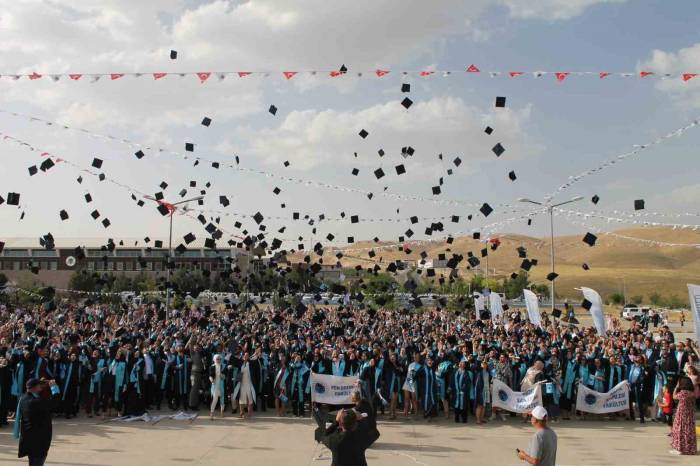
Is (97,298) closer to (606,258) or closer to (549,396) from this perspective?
(549,396)

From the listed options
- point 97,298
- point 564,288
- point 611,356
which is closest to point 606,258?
point 564,288

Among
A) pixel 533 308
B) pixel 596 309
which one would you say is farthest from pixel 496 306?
pixel 596 309

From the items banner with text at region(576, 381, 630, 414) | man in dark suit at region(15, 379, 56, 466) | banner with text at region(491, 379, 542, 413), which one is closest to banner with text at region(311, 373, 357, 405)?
banner with text at region(491, 379, 542, 413)

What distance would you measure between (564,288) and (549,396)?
9680 cm

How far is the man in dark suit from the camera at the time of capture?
7.55 m

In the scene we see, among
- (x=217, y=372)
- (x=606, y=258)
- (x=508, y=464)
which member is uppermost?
(x=606, y=258)

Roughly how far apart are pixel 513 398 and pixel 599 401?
6.30ft

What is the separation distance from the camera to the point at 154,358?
48.4 feet

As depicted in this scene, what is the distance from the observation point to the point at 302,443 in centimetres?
1150

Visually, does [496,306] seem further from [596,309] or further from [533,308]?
[596,309]

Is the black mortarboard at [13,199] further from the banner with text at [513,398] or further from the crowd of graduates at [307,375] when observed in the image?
the banner with text at [513,398]

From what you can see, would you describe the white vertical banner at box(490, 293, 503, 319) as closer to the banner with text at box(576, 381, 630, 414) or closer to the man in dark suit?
the banner with text at box(576, 381, 630, 414)

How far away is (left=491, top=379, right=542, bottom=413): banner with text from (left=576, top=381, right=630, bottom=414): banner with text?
1.21 m

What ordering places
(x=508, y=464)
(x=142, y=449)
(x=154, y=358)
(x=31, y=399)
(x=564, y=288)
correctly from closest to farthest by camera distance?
1. (x=31, y=399)
2. (x=508, y=464)
3. (x=142, y=449)
4. (x=154, y=358)
5. (x=564, y=288)
